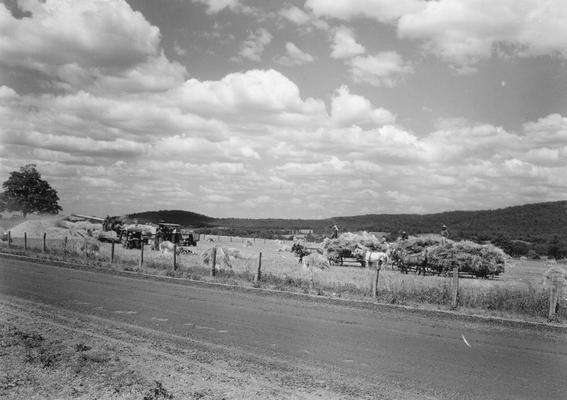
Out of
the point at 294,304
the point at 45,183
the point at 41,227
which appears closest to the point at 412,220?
the point at 45,183

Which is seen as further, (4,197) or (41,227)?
(4,197)

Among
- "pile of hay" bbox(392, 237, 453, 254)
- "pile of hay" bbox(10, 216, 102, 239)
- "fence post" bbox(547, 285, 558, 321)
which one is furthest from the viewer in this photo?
"pile of hay" bbox(10, 216, 102, 239)

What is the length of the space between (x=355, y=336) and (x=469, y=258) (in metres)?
26.6

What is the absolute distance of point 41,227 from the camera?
197 feet

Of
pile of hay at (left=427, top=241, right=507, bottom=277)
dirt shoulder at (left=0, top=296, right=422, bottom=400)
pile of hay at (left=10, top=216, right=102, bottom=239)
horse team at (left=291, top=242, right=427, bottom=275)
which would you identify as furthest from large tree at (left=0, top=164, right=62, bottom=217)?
dirt shoulder at (left=0, top=296, right=422, bottom=400)

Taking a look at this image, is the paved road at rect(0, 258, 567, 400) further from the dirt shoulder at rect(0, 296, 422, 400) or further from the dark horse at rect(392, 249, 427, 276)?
the dark horse at rect(392, 249, 427, 276)

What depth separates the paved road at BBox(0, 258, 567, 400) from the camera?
801 cm

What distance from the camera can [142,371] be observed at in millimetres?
7590

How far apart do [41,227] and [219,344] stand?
5762 cm

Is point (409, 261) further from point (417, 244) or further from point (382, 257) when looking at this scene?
point (382, 257)

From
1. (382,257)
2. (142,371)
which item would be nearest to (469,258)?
(382,257)

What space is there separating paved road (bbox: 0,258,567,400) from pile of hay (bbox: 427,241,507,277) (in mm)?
21478

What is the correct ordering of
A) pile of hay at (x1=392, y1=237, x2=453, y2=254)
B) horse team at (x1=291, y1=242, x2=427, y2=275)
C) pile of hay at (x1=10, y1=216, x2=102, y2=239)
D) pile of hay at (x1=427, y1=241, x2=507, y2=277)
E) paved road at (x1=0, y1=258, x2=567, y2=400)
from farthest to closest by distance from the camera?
pile of hay at (x1=10, y1=216, x2=102, y2=239) < pile of hay at (x1=392, y1=237, x2=453, y2=254) < horse team at (x1=291, y1=242, x2=427, y2=275) < pile of hay at (x1=427, y1=241, x2=507, y2=277) < paved road at (x1=0, y1=258, x2=567, y2=400)

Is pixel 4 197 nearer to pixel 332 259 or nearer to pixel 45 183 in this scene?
pixel 45 183
